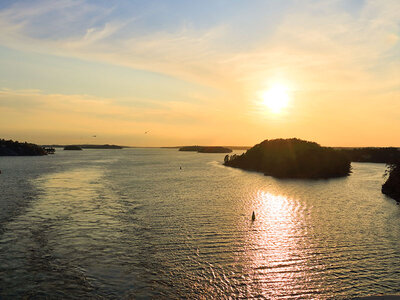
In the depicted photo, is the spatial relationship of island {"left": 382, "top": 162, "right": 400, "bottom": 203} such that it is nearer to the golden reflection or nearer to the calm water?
the calm water

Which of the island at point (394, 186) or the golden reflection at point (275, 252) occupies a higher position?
the island at point (394, 186)

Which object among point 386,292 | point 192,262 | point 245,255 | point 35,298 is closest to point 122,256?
point 192,262

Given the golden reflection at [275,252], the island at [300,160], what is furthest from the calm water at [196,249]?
the island at [300,160]

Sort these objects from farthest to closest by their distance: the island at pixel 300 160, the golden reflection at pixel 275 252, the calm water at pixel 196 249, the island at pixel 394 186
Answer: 1. the island at pixel 300 160
2. the island at pixel 394 186
3. the golden reflection at pixel 275 252
4. the calm water at pixel 196 249

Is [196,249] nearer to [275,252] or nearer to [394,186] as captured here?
[275,252]

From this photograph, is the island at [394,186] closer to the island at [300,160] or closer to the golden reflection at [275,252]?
→ the golden reflection at [275,252]

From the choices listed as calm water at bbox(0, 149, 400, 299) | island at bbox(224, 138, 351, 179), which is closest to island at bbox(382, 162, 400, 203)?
calm water at bbox(0, 149, 400, 299)

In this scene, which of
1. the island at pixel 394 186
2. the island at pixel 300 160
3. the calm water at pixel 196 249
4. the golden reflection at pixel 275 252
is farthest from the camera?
the island at pixel 300 160

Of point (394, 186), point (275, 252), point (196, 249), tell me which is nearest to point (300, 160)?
point (394, 186)
